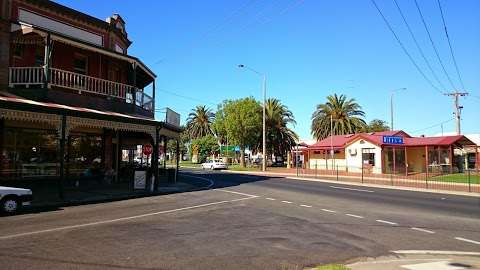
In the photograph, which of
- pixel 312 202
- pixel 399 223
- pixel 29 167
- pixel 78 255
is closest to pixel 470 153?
pixel 312 202

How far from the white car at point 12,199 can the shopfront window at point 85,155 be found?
929 centimetres

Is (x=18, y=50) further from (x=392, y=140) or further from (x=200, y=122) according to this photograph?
(x=200, y=122)

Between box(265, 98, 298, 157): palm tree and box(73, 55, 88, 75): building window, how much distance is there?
1883 inches

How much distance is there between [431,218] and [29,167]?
1788 cm

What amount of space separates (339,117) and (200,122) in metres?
38.0

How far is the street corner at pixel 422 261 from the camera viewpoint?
323 inches

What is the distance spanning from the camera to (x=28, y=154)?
21797mm

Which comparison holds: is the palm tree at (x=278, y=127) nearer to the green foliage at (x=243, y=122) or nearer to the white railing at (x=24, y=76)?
the green foliage at (x=243, y=122)

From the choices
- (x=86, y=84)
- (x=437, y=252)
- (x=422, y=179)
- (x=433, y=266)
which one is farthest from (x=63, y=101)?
(x=422, y=179)

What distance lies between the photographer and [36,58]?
75.8 ft

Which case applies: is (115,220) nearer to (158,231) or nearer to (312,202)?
(158,231)

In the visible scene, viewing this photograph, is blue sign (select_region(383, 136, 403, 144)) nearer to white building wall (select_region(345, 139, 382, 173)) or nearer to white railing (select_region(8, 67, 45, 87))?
white building wall (select_region(345, 139, 382, 173))

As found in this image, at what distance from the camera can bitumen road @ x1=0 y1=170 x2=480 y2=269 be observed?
8.68 m

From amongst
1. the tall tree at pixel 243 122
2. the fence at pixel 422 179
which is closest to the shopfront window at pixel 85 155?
the fence at pixel 422 179
